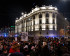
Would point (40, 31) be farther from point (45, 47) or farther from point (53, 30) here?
point (45, 47)

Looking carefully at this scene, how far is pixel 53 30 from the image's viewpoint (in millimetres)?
61188

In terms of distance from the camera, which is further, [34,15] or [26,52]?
[34,15]

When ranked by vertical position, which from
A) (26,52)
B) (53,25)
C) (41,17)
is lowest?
(26,52)

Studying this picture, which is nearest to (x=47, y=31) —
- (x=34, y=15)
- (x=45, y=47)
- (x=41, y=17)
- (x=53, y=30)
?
(x=53, y=30)

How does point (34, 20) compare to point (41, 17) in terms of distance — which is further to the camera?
point (34, 20)

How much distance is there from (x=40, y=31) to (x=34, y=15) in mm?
11012

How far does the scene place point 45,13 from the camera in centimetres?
6159

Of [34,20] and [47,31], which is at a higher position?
[34,20]

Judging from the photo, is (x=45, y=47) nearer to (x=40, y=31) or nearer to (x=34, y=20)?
(x=40, y=31)

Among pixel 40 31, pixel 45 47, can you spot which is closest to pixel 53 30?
pixel 40 31

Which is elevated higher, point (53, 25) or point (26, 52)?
point (53, 25)

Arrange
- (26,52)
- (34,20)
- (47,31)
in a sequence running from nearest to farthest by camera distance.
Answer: (26,52)
(47,31)
(34,20)

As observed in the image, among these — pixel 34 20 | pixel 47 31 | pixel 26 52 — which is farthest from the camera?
pixel 34 20

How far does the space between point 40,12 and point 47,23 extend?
670cm
